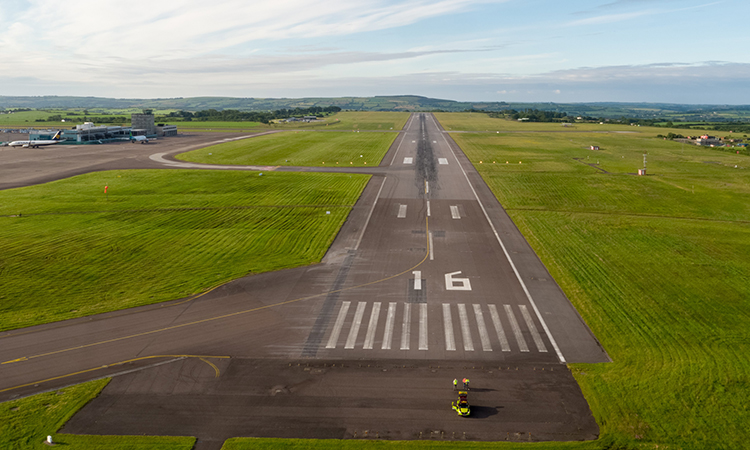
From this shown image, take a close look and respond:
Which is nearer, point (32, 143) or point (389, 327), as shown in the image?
point (389, 327)

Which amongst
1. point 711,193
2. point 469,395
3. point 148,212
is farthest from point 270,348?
point 711,193

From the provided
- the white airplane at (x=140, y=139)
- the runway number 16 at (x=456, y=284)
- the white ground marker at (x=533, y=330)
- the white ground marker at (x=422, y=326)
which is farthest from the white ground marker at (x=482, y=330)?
the white airplane at (x=140, y=139)

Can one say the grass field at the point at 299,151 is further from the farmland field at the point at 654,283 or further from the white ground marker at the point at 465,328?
the white ground marker at the point at 465,328

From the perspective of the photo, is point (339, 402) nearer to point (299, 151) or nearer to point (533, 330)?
point (533, 330)

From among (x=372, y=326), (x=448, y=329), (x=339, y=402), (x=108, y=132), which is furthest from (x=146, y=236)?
(x=108, y=132)

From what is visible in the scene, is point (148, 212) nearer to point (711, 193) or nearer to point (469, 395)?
point (469, 395)

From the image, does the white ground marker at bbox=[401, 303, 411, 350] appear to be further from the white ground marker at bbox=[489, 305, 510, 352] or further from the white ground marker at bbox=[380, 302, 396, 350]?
the white ground marker at bbox=[489, 305, 510, 352]

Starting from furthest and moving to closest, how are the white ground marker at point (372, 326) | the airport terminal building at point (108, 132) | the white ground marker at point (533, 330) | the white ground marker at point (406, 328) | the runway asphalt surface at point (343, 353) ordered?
1. the airport terminal building at point (108, 132)
2. the white ground marker at point (372, 326)
3. the white ground marker at point (406, 328)
4. the white ground marker at point (533, 330)
5. the runway asphalt surface at point (343, 353)
